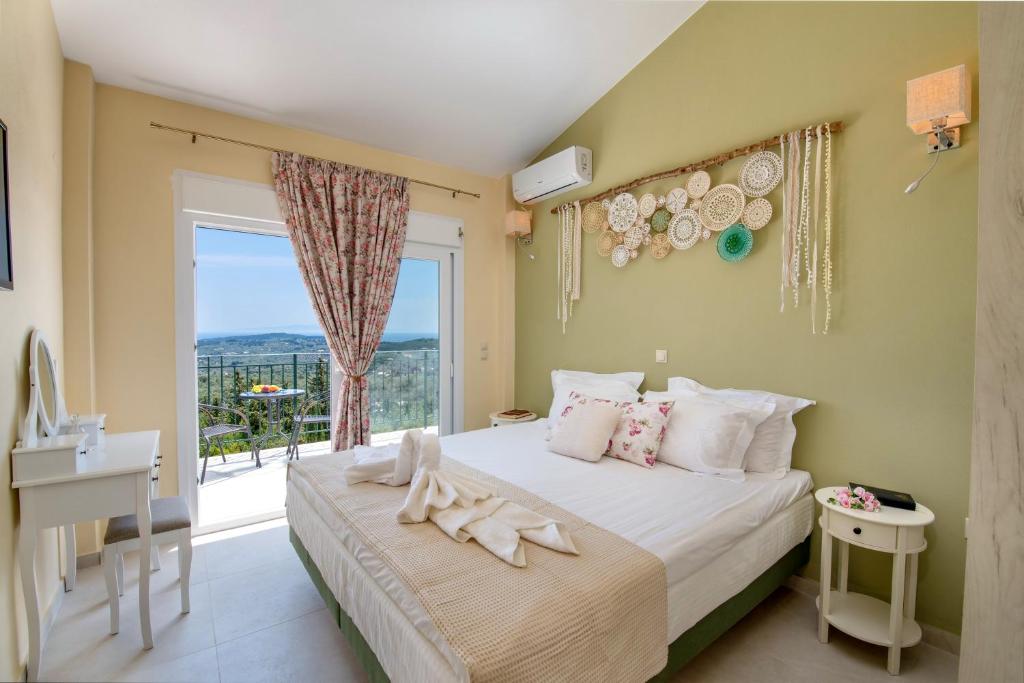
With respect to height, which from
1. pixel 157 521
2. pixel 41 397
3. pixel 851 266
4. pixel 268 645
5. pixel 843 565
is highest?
pixel 851 266

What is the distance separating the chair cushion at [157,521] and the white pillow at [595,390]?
2083 mm

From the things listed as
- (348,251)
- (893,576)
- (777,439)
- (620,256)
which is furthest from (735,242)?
(348,251)

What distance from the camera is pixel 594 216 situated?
3.40 m

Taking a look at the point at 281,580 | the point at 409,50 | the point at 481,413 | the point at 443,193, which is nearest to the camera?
the point at 281,580

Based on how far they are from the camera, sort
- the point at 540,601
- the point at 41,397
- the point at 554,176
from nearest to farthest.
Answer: the point at 540,601 < the point at 41,397 < the point at 554,176

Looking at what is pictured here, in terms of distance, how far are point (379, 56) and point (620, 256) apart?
200 cm

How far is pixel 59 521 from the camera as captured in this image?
5.25 ft

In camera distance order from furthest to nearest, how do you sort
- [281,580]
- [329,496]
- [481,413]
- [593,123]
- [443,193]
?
[481,413] → [443,193] → [593,123] → [281,580] → [329,496]

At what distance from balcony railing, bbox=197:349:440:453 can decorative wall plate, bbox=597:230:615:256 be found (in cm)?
169

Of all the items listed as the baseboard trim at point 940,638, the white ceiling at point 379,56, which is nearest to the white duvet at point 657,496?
the baseboard trim at point 940,638

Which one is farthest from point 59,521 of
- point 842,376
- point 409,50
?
point 842,376

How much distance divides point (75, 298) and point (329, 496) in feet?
6.29

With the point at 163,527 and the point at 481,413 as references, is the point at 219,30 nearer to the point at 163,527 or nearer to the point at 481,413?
the point at 163,527

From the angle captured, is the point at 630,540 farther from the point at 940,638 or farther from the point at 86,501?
the point at 86,501
